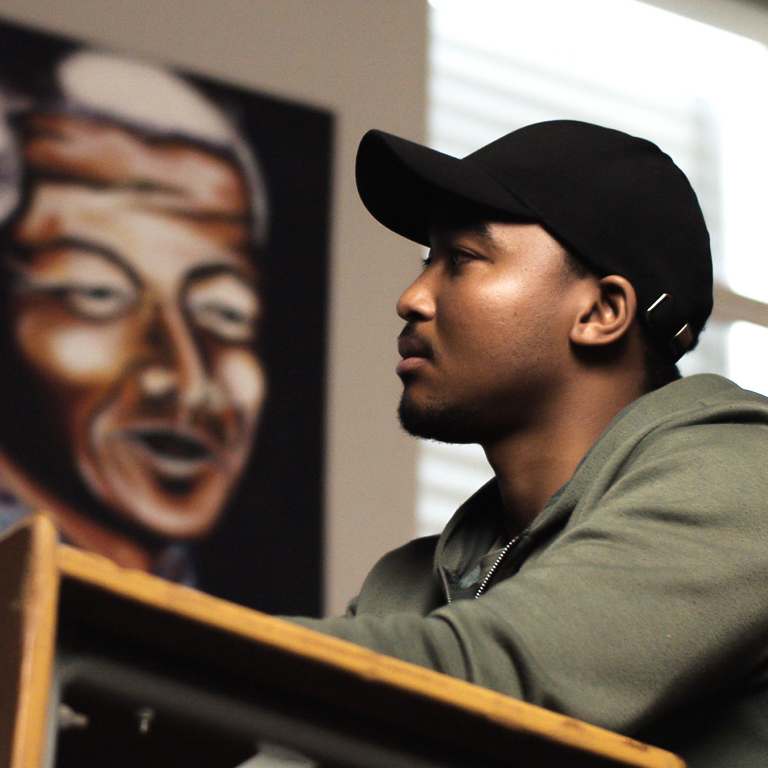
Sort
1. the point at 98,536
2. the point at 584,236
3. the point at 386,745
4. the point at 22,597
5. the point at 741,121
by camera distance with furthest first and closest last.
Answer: the point at 741,121 < the point at 98,536 < the point at 584,236 < the point at 386,745 < the point at 22,597

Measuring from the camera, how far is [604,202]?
143 centimetres

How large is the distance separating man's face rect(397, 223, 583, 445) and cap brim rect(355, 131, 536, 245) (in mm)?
47

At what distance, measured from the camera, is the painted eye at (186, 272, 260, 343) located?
2803 mm

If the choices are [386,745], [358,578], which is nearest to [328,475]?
[358,578]

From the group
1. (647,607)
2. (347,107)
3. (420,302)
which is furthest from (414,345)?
(347,107)

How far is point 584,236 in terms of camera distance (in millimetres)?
1438

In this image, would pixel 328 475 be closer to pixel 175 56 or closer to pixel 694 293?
pixel 175 56

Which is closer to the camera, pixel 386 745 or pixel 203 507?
pixel 386 745

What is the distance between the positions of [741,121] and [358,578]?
5.72 feet

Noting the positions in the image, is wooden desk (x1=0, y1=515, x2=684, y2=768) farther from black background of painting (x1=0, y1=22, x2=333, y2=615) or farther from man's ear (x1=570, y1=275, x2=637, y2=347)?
black background of painting (x1=0, y1=22, x2=333, y2=615)

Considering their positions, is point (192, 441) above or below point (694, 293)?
above

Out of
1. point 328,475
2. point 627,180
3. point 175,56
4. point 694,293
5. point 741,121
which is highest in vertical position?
point 741,121

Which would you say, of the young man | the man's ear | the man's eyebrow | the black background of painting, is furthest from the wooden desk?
the man's eyebrow

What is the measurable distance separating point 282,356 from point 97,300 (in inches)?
15.7
